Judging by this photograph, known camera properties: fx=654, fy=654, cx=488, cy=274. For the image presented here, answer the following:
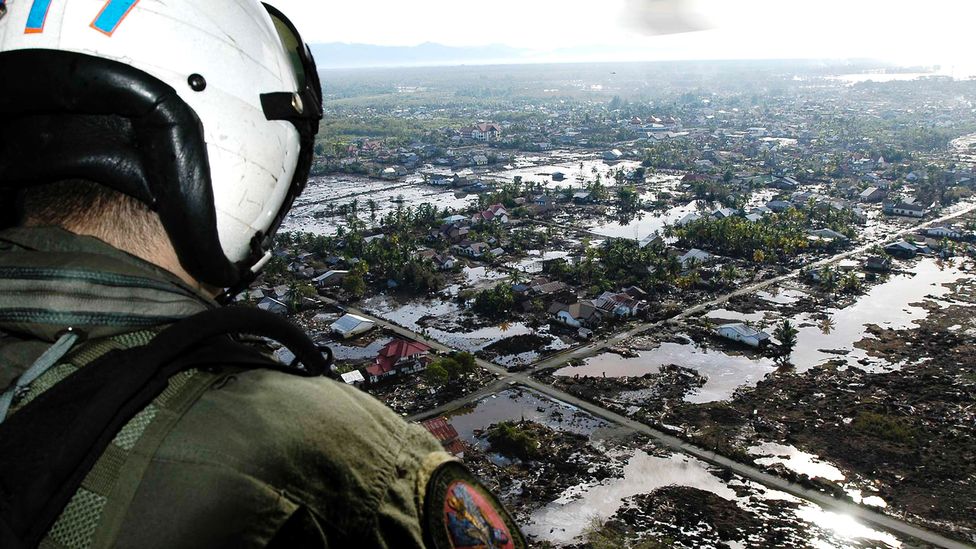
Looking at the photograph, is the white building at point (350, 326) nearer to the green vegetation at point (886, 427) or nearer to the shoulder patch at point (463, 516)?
the green vegetation at point (886, 427)

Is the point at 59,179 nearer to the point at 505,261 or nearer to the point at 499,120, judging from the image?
the point at 505,261

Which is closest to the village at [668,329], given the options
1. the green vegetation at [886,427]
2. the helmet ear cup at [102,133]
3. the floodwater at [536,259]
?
the green vegetation at [886,427]

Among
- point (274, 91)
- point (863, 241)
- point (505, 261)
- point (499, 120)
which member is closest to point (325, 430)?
point (274, 91)

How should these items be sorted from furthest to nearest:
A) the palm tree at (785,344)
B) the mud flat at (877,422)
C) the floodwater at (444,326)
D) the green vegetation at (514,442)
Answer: the floodwater at (444,326), the palm tree at (785,344), the green vegetation at (514,442), the mud flat at (877,422)

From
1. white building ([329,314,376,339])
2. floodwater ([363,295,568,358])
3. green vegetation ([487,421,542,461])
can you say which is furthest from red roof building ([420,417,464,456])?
white building ([329,314,376,339])

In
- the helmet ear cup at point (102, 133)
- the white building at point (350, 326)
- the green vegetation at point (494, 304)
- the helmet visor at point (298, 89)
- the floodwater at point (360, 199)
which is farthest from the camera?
the floodwater at point (360, 199)

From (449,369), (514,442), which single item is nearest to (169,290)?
(514,442)
